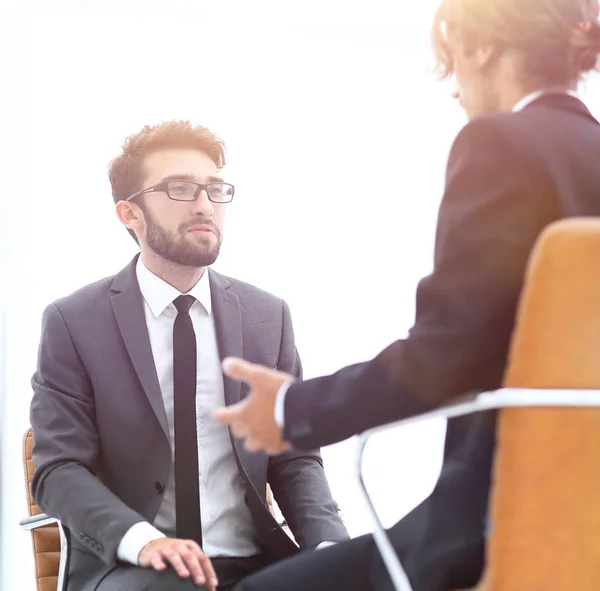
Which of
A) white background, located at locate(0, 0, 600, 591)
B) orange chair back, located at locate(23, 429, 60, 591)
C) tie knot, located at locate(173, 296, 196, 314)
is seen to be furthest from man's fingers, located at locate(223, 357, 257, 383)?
white background, located at locate(0, 0, 600, 591)

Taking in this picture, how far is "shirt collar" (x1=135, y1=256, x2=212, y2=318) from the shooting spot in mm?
2141

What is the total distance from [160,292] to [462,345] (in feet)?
4.43

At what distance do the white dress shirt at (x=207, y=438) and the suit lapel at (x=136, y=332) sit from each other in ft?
0.15

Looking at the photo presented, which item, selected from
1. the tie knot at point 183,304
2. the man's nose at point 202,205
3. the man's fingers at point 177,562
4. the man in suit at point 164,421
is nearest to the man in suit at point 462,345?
the man's fingers at point 177,562

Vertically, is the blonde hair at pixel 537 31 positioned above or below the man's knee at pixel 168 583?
above

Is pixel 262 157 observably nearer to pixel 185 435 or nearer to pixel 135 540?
pixel 185 435

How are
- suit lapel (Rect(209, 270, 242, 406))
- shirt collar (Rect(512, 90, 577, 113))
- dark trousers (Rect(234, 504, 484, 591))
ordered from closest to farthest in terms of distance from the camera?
dark trousers (Rect(234, 504, 484, 591)) < shirt collar (Rect(512, 90, 577, 113)) < suit lapel (Rect(209, 270, 242, 406))

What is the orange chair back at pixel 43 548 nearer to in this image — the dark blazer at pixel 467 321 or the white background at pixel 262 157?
the white background at pixel 262 157

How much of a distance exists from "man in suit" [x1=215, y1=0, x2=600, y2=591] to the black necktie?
2.82 ft

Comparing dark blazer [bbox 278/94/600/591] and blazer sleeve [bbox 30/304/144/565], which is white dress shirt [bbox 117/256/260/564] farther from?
dark blazer [bbox 278/94/600/591]

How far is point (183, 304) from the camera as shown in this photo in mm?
2133

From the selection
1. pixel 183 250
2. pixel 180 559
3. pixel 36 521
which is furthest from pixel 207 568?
pixel 183 250

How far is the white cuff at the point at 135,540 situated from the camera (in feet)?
5.57

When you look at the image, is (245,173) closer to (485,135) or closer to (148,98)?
(148,98)
